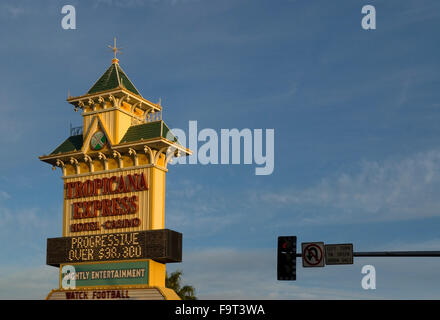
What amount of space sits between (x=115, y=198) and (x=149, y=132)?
546 centimetres

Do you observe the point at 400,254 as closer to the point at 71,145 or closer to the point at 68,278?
the point at 68,278

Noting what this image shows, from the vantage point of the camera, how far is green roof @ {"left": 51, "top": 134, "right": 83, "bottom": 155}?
52.9 meters

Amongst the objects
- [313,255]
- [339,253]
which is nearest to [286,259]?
[313,255]

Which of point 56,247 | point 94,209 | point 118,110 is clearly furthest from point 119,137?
point 56,247

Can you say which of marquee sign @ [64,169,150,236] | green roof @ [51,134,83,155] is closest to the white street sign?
marquee sign @ [64,169,150,236]

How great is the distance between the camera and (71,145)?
53.3 m

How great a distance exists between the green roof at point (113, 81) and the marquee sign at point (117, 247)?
11455 mm

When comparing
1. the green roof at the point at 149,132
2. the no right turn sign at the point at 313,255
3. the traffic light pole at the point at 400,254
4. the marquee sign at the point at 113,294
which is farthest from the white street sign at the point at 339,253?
the green roof at the point at 149,132

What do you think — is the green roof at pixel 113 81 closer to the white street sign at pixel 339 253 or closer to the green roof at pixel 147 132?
the green roof at pixel 147 132

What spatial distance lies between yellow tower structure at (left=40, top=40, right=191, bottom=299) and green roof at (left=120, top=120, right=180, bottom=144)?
3.2 inches

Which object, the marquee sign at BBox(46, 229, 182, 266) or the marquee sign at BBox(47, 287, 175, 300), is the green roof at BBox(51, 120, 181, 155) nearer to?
the marquee sign at BBox(46, 229, 182, 266)
